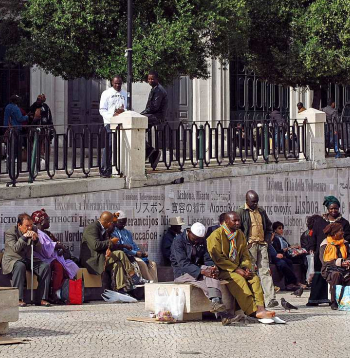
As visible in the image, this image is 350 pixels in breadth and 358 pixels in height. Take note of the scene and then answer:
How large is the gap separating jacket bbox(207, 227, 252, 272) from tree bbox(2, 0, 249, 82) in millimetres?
8292

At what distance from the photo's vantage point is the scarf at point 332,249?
15.6 m

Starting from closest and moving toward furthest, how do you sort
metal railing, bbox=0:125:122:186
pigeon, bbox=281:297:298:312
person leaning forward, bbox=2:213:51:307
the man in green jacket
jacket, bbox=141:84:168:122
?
pigeon, bbox=281:297:298:312 → person leaning forward, bbox=2:213:51:307 → the man in green jacket → metal railing, bbox=0:125:122:186 → jacket, bbox=141:84:168:122

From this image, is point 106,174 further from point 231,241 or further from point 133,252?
point 231,241

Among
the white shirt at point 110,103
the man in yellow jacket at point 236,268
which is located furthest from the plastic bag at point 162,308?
the white shirt at point 110,103

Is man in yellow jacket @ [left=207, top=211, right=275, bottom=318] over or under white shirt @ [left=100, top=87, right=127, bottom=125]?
under

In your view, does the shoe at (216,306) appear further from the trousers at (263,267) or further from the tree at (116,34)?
the tree at (116,34)

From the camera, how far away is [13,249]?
15016 millimetres

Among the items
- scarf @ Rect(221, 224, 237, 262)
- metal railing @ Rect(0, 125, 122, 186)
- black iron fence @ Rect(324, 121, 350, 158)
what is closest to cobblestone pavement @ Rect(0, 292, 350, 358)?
scarf @ Rect(221, 224, 237, 262)

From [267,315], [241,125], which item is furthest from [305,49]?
[267,315]

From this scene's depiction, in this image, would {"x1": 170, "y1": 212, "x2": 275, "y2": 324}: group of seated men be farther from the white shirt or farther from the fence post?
the fence post

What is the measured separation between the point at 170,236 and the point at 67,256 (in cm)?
262

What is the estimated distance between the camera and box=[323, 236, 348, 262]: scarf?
51.0 feet

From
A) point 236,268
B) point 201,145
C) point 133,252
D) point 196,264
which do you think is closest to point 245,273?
point 236,268

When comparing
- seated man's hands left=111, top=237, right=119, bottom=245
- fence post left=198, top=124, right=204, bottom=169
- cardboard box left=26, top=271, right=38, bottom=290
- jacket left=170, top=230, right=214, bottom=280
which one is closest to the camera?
jacket left=170, top=230, right=214, bottom=280
